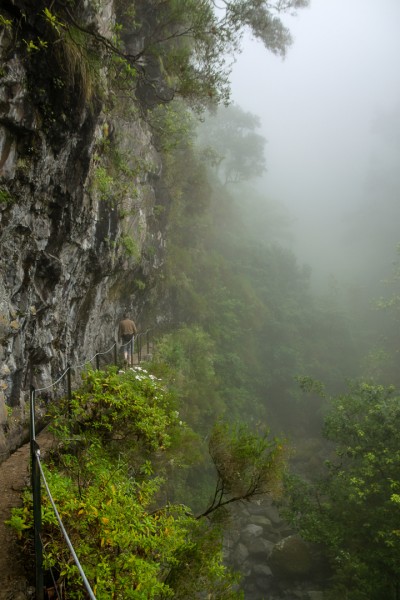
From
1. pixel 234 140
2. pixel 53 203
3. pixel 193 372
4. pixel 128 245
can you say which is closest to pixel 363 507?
pixel 193 372

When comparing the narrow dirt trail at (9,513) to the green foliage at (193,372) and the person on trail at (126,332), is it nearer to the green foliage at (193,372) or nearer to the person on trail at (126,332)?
the person on trail at (126,332)

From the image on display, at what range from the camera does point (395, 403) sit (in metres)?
13.5

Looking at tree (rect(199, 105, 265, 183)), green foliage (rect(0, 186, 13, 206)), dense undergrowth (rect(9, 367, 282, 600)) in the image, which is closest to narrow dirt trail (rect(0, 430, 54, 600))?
dense undergrowth (rect(9, 367, 282, 600))

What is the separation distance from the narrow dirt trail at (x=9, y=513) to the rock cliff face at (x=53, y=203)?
541 mm

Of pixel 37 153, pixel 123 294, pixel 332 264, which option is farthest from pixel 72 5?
pixel 332 264

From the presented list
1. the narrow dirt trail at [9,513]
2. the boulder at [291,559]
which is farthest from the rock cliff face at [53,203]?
the boulder at [291,559]

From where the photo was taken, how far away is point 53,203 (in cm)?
869

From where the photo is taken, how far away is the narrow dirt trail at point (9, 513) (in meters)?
3.93

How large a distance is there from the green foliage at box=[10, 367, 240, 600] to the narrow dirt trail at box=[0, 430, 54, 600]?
238mm

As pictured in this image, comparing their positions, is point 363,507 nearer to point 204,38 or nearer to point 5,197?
point 5,197

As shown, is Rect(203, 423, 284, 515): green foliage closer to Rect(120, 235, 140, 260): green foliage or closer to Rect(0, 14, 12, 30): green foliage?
Rect(120, 235, 140, 260): green foliage

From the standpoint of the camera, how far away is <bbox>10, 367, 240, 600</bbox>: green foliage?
13.6ft

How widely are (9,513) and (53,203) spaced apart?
20.0 ft

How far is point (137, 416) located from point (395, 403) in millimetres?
10161
